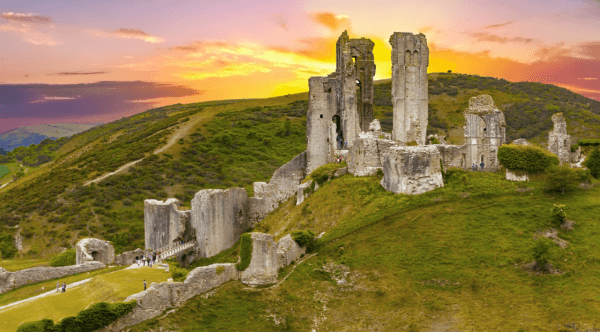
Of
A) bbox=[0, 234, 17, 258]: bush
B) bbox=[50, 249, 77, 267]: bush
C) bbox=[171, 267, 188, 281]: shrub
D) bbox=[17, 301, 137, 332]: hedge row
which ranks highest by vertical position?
bbox=[171, 267, 188, 281]: shrub

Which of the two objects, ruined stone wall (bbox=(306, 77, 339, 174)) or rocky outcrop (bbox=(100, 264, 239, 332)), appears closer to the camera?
rocky outcrop (bbox=(100, 264, 239, 332))

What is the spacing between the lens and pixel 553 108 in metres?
98.6

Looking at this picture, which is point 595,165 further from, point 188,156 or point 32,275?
point 188,156

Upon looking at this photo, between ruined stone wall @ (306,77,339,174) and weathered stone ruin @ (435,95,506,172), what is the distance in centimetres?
1150

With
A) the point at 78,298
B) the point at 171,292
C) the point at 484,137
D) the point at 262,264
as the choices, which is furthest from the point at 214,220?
the point at 484,137

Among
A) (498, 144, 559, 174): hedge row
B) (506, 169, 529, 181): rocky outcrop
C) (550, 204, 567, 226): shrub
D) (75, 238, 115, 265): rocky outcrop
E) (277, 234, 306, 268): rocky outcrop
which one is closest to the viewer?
(277, 234, 306, 268): rocky outcrop

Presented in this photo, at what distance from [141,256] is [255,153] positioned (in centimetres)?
5080

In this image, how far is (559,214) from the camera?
32.1 meters

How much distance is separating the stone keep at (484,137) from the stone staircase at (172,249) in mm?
20404

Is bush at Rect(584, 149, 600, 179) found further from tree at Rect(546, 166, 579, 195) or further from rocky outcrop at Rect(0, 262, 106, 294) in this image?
rocky outcrop at Rect(0, 262, 106, 294)

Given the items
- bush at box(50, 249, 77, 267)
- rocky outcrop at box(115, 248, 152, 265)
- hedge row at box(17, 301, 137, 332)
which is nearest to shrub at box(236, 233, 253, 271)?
hedge row at box(17, 301, 137, 332)

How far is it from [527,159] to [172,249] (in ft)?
81.7

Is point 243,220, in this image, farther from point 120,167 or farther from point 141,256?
point 120,167

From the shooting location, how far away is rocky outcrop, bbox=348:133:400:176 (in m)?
39.1
